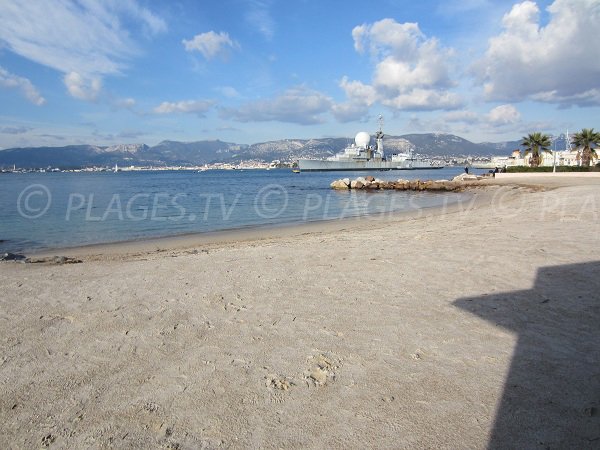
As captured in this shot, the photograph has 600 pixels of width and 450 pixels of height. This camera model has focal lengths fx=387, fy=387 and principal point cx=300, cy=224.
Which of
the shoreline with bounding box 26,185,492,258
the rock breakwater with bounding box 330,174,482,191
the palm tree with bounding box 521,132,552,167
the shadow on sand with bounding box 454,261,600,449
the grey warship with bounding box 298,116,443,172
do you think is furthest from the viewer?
the grey warship with bounding box 298,116,443,172

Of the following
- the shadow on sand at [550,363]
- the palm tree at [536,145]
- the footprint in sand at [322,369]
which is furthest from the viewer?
the palm tree at [536,145]

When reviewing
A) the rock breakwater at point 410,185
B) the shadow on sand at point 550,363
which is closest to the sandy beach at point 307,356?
the shadow on sand at point 550,363

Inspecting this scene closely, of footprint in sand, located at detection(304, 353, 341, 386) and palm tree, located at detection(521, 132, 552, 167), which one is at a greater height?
palm tree, located at detection(521, 132, 552, 167)

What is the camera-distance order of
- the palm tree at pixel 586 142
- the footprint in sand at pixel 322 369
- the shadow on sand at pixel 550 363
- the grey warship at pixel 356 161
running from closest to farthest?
the shadow on sand at pixel 550 363 < the footprint in sand at pixel 322 369 < the palm tree at pixel 586 142 < the grey warship at pixel 356 161

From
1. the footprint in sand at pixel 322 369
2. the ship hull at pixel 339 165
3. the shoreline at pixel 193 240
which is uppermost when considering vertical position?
the ship hull at pixel 339 165

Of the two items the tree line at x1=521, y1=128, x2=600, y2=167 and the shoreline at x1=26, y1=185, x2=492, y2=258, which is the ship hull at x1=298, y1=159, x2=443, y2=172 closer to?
the tree line at x1=521, y1=128, x2=600, y2=167

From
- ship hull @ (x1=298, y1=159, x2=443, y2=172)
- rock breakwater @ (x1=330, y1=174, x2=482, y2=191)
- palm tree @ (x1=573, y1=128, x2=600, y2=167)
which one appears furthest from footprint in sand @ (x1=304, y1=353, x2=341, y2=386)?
ship hull @ (x1=298, y1=159, x2=443, y2=172)

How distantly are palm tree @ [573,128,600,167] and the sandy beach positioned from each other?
1980 inches

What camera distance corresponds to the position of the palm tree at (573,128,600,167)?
45.9m

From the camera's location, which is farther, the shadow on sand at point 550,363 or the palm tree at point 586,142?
the palm tree at point 586,142

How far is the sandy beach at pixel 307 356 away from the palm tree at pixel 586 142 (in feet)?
165

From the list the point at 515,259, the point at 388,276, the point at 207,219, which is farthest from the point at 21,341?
the point at 207,219

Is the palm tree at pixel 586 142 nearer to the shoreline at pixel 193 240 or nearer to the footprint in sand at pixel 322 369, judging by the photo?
the shoreline at pixel 193 240

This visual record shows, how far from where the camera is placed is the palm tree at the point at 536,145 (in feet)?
172
